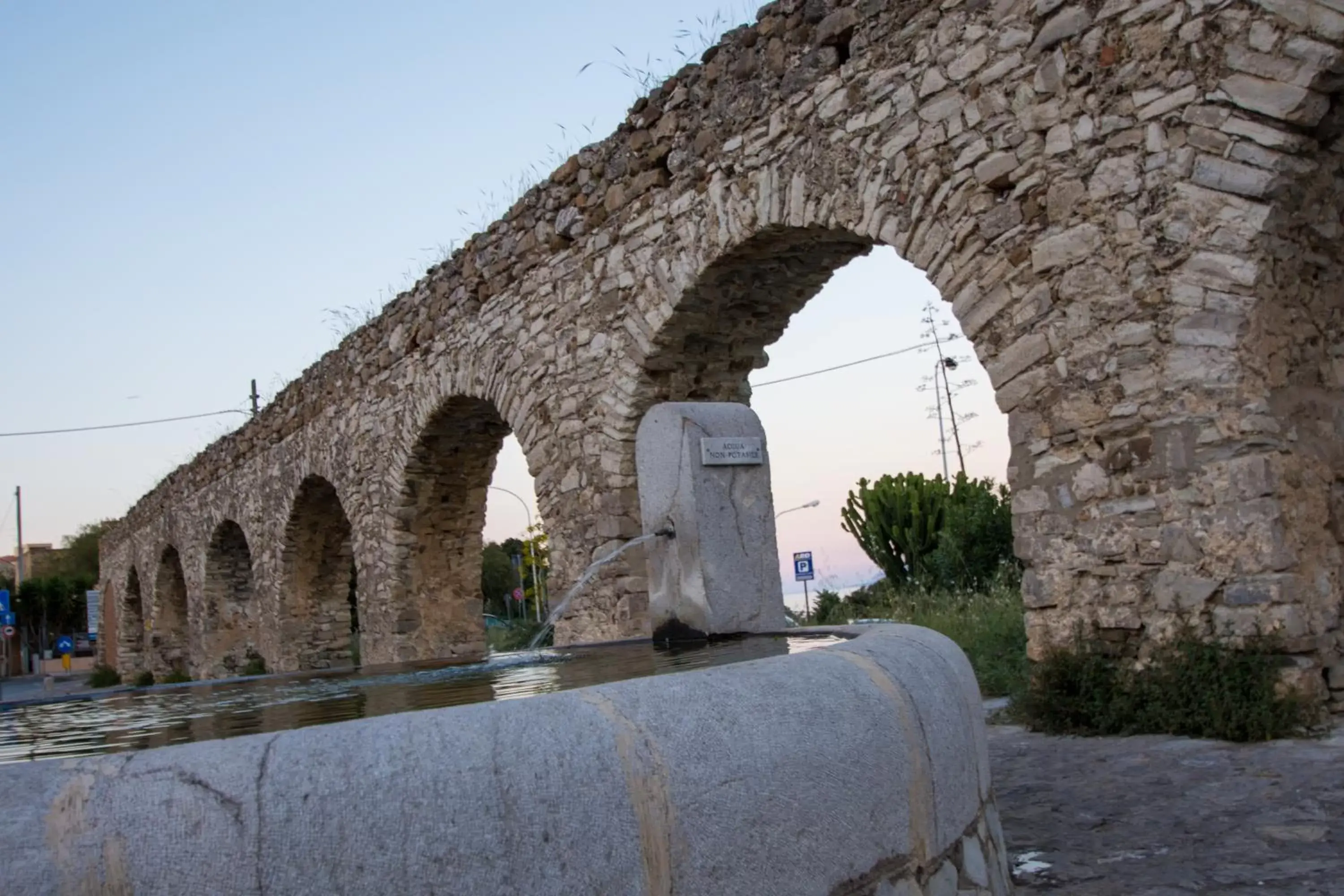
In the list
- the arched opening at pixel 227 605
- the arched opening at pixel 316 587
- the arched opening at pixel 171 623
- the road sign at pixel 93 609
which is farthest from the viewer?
the road sign at pixel 93 609

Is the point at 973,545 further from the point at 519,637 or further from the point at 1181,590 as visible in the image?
the point at 1181,590

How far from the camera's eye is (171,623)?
21375mm

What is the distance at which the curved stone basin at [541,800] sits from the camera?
1.58 m

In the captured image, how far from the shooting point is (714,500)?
4.08 metres

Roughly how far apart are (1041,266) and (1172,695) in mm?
1890

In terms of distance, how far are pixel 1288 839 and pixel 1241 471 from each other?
170 centimetres

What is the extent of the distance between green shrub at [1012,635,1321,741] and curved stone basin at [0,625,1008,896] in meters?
2.39

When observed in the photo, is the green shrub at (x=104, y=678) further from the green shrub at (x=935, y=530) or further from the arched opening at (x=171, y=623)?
the green shrub at (x=935, y=530)

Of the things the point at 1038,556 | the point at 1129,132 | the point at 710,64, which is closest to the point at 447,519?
the point at 710,64

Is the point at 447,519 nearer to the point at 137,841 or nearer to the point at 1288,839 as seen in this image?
the point at 1288,839

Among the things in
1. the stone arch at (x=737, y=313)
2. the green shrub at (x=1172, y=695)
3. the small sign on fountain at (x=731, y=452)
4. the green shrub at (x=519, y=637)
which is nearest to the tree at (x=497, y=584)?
the green shrub at (x=519, y=637)

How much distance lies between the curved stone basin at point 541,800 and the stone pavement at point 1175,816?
94cm

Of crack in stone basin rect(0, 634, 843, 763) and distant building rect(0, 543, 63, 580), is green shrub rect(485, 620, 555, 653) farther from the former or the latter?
distant building rect(0, 543, 63, 580)

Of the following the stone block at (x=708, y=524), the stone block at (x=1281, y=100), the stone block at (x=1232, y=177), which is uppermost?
the stone block at (x=1281, y=100)
